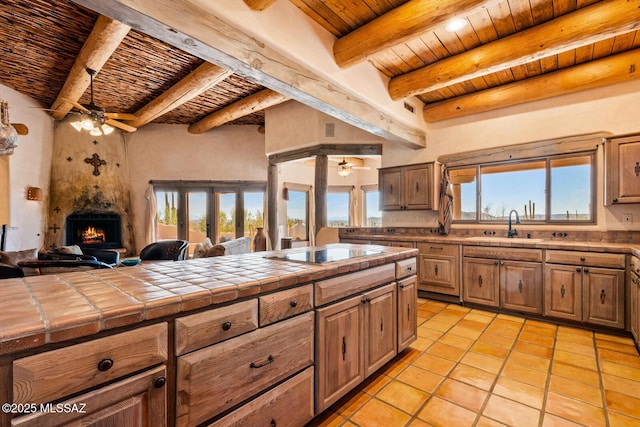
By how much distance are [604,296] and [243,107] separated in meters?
5.66

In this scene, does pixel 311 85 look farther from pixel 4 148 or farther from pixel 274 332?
pixel 4 148

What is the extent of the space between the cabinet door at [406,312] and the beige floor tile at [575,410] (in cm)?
92

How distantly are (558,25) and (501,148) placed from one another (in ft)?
5.54

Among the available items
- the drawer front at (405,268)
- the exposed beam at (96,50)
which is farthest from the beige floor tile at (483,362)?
the exposed beam at (96,50)

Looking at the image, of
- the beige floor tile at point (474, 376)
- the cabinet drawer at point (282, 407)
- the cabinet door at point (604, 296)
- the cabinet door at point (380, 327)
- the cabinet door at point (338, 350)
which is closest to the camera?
the cabinet drawer at point (282, 407)

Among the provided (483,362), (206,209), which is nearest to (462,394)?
(483,362)

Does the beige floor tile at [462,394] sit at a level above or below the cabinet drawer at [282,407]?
below

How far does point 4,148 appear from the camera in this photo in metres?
3.19

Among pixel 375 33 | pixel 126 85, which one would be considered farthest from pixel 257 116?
pixel 375 33

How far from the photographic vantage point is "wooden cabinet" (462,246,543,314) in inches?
126

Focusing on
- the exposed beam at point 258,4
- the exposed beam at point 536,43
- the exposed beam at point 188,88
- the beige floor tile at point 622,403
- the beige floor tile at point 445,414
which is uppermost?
the exposed beam at point 188,88

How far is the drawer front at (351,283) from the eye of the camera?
161 cm

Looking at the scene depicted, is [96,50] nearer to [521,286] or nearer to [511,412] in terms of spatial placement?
[511,412]

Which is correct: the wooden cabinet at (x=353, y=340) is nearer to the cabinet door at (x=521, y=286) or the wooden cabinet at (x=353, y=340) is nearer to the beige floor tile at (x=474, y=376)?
the beige floor tile at (x=474, y=376)
